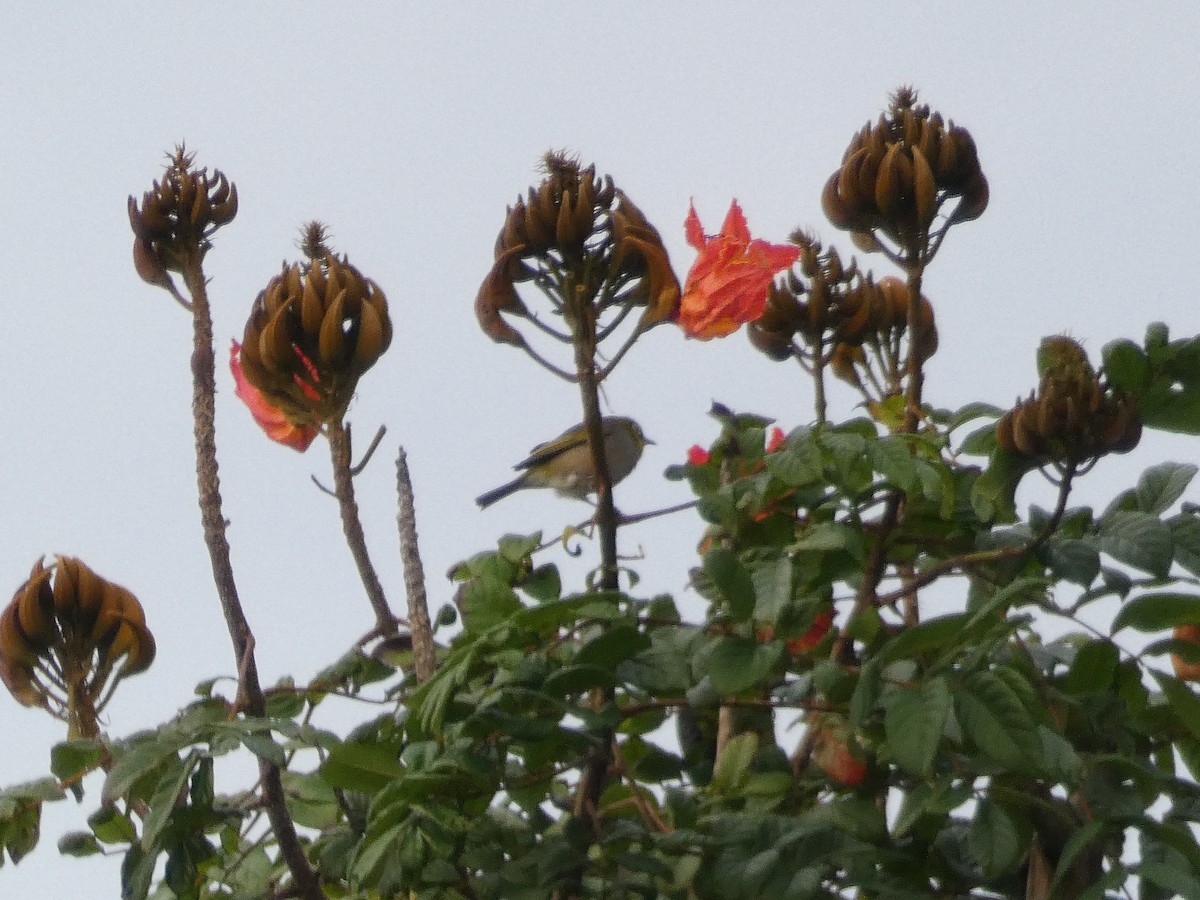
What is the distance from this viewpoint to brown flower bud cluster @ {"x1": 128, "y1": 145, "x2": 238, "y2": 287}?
2199mm

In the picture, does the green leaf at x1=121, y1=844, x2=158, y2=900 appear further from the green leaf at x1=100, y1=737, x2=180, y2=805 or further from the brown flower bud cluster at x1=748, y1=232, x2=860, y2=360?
the brown flower bud cluster at x1=748, y1=232, x2=860, y2=360

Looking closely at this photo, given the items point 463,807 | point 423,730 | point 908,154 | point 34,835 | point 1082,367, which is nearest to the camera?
point 1082,367

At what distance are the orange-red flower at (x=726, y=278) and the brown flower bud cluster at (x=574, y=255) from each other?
0.49 feet

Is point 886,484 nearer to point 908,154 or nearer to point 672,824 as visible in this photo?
point 672,824

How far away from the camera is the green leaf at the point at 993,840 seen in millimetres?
1776

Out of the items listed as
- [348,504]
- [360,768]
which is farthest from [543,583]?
[360,768]

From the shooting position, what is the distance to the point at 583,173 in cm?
209

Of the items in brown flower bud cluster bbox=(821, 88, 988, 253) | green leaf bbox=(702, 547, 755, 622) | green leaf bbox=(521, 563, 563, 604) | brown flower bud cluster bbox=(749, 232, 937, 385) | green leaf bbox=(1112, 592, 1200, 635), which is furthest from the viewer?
brown flower bud cluster bbox=(749, 232, 937, 385)

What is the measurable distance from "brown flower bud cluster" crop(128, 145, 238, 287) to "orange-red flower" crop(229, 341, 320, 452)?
195 mm

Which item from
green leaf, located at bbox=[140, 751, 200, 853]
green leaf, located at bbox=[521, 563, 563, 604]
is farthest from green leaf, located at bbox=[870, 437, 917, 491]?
green leaf, located at bbox=[140, 751, 200, 853]

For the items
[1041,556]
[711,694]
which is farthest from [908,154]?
[711,694]

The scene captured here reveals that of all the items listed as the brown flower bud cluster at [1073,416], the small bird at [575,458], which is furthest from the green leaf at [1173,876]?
the small bird at [575,458]

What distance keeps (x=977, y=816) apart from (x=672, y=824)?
1.18 ft

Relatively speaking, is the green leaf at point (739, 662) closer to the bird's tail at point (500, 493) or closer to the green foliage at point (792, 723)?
the green foliage at point (792, 723)
